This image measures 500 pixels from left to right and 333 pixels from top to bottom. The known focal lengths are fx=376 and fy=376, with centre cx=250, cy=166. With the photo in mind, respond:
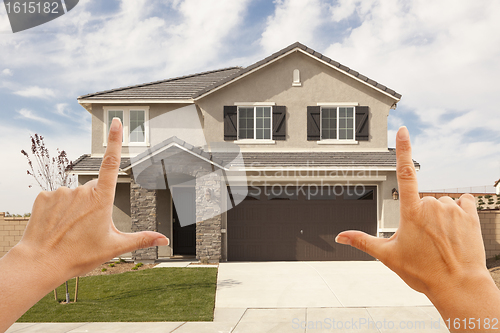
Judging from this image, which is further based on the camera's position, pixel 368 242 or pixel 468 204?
pixel 368 242

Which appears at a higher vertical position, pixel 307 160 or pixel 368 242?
pixel 307 160

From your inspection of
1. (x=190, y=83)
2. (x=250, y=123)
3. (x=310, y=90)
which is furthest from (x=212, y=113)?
(x=310, y=90)

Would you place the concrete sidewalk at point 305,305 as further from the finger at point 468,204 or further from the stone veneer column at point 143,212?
the finger at point 468,204

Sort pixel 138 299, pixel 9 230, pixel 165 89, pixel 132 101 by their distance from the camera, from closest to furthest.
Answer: pixel 138 299 < pixel 9 230 < pixel 132 101 < pixel 165 89

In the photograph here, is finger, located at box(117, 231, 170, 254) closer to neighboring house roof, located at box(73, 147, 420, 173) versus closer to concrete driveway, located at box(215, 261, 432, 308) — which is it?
concrete driveway, located at box(215, 261, 432, 308)

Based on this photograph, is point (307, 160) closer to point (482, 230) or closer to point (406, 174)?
point (482, 230)

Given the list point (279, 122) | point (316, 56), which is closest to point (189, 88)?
point (279, 122)

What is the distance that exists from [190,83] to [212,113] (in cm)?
282

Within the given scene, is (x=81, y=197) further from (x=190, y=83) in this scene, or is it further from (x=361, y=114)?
(x=190, y=83)

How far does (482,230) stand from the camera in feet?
43.0

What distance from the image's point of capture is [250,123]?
14.9m

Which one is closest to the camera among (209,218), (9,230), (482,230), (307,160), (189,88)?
(209,218)

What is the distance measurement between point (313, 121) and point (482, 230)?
707 cm

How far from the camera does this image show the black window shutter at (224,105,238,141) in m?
14.6
